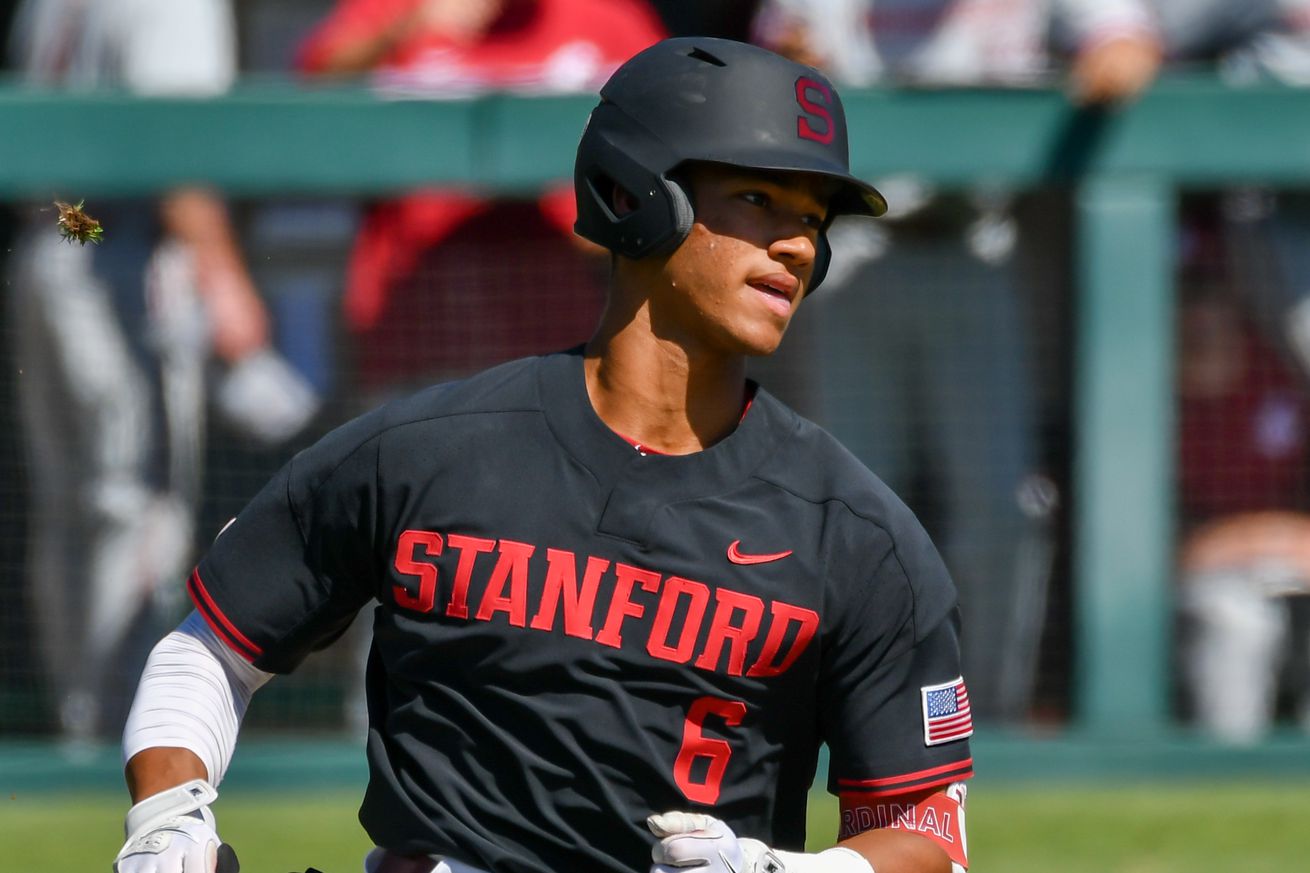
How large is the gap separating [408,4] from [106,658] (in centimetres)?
224

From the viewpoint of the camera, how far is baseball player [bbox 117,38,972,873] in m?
3.04

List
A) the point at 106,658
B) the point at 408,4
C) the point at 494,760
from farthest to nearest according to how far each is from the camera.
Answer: the point at 408,4 < the point at 106,658 < the point at 494,760

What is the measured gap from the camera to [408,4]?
6.43m

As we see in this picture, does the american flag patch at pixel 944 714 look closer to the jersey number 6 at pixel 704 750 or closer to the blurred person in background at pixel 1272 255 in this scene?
the jersey number 6 at pixel 704 750

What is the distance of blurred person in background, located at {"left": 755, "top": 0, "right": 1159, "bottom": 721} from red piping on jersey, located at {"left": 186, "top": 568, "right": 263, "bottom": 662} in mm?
3171

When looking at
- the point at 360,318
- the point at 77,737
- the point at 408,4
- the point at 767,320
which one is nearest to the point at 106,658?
the point at 77,737

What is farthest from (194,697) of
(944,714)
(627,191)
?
(944,714)

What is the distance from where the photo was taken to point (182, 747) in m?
3.10

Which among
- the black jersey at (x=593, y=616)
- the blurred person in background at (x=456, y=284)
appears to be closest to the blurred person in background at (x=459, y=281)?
the blurred person in background at (x=456, y=284)

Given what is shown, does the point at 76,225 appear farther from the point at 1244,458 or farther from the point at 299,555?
the point at 1244,458

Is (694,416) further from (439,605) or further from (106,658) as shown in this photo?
(106,658)

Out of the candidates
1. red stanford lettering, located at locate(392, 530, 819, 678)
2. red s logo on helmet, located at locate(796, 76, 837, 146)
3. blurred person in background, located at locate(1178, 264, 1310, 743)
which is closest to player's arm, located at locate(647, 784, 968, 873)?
red stanford lettering, located at locate(392, 530, 819, 678)

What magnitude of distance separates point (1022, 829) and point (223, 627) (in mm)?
3205

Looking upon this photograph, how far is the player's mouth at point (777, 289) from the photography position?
3109 mm
